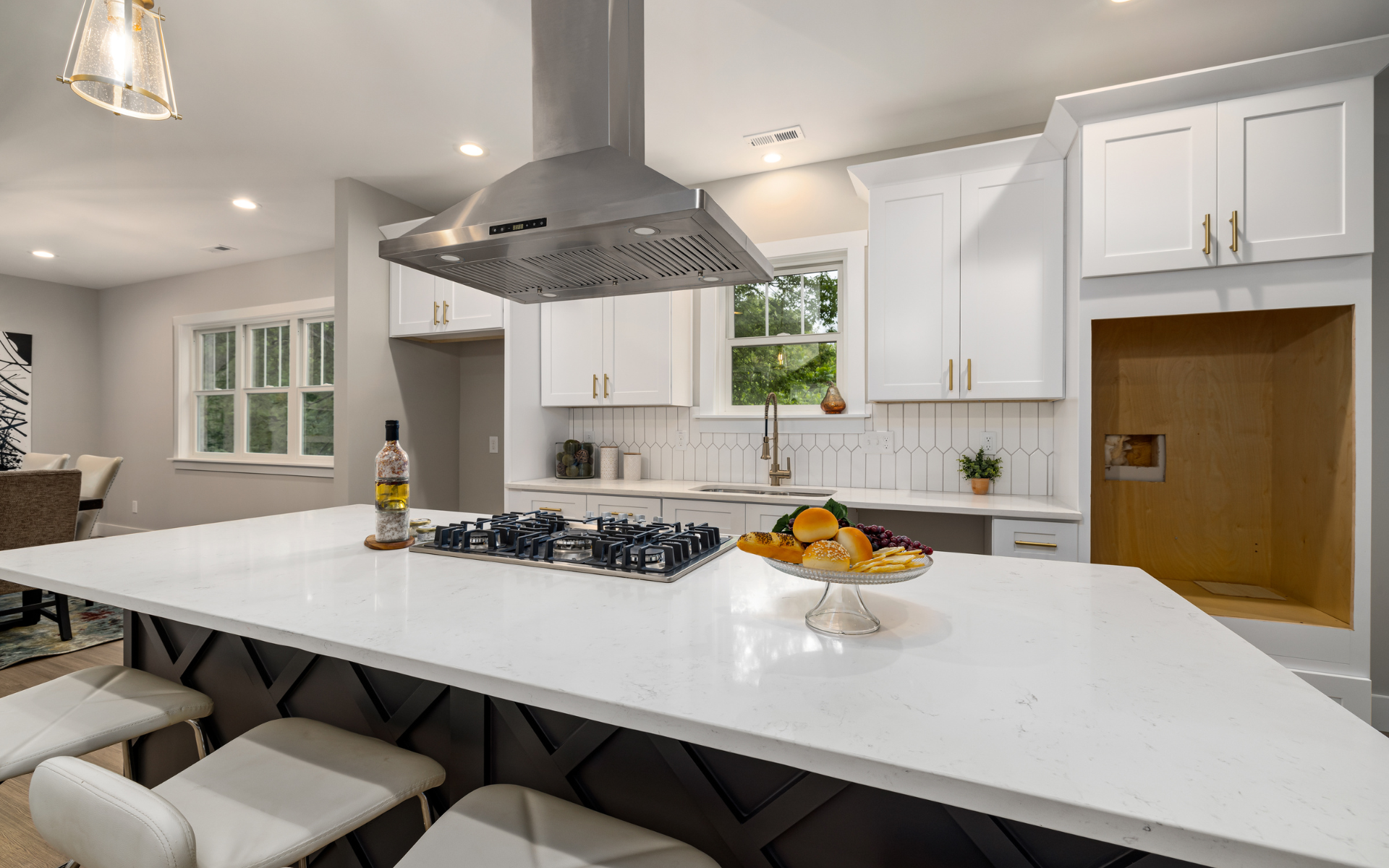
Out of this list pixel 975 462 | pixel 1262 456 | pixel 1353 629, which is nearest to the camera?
pixel 1353 629

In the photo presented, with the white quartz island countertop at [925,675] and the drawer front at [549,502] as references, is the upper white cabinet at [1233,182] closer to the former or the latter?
the white quartz island countertop at [925,675]

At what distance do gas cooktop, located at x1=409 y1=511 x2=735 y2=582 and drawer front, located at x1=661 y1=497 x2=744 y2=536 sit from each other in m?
1.20

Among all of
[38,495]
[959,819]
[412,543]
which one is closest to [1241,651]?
[959,819]

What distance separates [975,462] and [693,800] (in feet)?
8.01

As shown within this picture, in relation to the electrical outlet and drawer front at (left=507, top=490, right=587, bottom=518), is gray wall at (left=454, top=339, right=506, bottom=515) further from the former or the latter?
the electrical outlet

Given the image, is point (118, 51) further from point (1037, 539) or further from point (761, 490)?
point (1037, 539)

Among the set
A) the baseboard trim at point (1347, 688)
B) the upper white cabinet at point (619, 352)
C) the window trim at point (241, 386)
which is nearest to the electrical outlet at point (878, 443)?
the upper white cabinet at point (619, 352)

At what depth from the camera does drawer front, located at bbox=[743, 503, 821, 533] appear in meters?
2.82

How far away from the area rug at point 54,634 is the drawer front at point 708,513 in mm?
2691

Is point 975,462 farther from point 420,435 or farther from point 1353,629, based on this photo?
point 420,435

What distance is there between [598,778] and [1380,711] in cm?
319

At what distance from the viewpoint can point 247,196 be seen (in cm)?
393

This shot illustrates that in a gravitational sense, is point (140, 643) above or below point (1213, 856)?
below

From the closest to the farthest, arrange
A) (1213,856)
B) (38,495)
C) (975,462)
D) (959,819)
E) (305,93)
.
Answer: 1. (1213,856)
2. (959,819)
3. (305,93)
4. (975,462)
5. (38,495)
